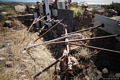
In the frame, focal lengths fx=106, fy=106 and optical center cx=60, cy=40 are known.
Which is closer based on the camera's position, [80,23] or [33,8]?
[80,23]

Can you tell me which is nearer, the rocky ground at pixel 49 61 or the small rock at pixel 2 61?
the rocky ground at pixel 49 61

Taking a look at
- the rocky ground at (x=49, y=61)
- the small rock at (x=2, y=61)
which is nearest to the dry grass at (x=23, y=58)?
the rocky ground at (x=49, y=61)

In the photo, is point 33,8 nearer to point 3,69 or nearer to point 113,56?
point 3,69

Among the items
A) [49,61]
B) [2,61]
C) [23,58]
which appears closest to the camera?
[2,61]

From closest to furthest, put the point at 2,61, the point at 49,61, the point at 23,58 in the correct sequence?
the point at 2,61 < the point at 23,58 < the point at 49,61

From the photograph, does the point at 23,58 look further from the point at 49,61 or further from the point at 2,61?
the point at 49,61

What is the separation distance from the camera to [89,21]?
6059mm

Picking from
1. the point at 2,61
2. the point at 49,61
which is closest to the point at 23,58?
the point at 2,61

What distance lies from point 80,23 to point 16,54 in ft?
12.5

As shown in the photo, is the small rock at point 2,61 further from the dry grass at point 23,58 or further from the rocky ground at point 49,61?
the dry grass at point 23,58

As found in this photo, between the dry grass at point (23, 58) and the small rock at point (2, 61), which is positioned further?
the small rock at point (2, 61)

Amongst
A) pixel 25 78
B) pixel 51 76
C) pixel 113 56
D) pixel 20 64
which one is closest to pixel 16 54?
pixel 20 64

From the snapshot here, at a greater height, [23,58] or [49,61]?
[23,58]

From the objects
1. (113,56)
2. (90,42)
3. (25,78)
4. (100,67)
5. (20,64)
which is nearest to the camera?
(25,78)
